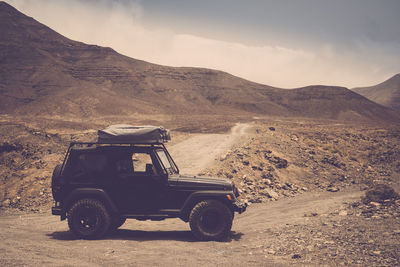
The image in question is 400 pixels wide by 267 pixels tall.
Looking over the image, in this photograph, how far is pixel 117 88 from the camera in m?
108

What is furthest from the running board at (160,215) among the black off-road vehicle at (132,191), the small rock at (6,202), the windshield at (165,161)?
the small rock at (6,202)

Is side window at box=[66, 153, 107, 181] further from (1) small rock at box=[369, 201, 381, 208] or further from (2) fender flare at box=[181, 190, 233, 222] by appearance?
(1) small rock at box=[369, 201, 381, 208]

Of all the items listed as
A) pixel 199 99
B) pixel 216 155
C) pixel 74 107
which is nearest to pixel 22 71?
pixel 74 107

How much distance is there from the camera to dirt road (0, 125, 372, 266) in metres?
6.31

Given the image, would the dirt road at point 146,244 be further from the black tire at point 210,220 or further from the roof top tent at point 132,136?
the roof top tent at point 132,136

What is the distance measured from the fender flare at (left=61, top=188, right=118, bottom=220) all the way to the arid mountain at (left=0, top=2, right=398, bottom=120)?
6855 cm

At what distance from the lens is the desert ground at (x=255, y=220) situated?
647cm

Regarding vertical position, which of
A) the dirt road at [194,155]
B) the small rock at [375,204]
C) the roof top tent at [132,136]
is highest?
the roof top tent at [132,136]

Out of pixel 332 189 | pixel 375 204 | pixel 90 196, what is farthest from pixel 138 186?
pixel 332 189

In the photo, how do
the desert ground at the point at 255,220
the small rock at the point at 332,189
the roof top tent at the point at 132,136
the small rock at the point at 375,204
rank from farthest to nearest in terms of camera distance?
the small rock at the point at 332,189 < the small rock at the point at 375,204 < the roof top tent at the point at 132,136 < the desert ground at the point at 255,220

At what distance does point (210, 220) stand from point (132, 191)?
1.96 meters

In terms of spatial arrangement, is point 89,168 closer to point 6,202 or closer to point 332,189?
point 6,202

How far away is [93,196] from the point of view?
8016 millimetres

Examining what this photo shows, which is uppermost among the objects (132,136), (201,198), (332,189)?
(132,136)
